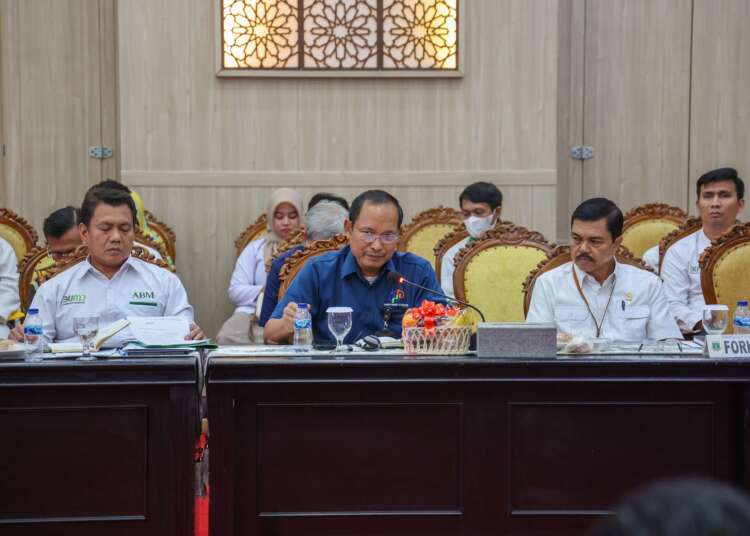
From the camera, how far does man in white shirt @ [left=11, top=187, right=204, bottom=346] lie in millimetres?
3375

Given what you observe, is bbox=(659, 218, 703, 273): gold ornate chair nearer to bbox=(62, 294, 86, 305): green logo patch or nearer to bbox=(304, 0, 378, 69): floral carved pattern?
bbox=(304, 0, 378, 69): floral carved pattern

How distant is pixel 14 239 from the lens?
499cm

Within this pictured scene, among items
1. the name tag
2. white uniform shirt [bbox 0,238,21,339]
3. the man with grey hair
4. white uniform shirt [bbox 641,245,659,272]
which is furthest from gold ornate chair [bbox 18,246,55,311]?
white uniform shirt [bbox 641,245,659,272]

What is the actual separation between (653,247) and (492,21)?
1.73 meters

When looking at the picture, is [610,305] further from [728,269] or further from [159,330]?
[159,330]

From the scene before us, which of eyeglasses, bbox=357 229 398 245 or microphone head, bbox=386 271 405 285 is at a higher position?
eyeglasses, bbox=357 229 398 245

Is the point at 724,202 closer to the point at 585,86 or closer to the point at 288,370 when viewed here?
the point at 585,86

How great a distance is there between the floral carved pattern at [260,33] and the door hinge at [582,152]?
209 cm

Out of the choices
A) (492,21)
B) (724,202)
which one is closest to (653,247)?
(724,202)

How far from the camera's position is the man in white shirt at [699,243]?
4.61 meters

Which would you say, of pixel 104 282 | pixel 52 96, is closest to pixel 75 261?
pixel 104 282

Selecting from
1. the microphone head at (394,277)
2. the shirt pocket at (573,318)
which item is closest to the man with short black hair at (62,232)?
the microphone head at (394,277)

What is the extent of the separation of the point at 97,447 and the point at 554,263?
1814 millimetres

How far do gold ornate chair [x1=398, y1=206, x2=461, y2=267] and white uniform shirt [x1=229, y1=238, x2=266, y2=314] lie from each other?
0.87m
